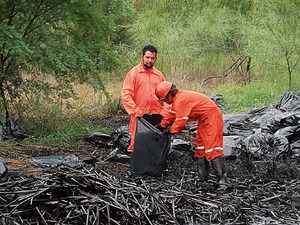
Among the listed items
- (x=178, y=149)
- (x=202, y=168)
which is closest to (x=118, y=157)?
(x=178, y=149)

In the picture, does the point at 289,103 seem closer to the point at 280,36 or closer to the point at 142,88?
the point at 280,36

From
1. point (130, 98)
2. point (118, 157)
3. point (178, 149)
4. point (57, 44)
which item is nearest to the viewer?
point (130, 98)

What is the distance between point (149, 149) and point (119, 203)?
2.26 meters

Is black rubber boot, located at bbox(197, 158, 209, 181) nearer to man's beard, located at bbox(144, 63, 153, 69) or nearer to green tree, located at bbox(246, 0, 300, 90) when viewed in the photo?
man's beard, located at bbox(144, 63, 153, 69)

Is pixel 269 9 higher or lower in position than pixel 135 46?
higher

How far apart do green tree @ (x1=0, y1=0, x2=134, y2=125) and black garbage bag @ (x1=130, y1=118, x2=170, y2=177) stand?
9.70ft

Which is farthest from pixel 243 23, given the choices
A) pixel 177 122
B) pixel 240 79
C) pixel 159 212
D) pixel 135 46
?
pixel 159 212

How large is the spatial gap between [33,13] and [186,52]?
10.5 m

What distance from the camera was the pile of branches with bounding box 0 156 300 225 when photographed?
4617 mm

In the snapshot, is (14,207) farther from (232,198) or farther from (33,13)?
(33,13)

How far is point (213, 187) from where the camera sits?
653 centimetres

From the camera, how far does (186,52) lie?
65.6 ft

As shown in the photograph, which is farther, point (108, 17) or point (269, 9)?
point (269, 9)

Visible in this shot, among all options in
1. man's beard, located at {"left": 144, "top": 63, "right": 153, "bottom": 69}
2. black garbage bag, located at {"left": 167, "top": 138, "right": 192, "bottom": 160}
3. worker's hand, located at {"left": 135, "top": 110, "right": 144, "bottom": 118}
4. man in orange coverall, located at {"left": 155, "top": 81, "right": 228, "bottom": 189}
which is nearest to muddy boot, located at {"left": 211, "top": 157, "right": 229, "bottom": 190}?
man in orange coverall, located at {"left": 155, "top": 81, "right": 228, "bottom": 189}
